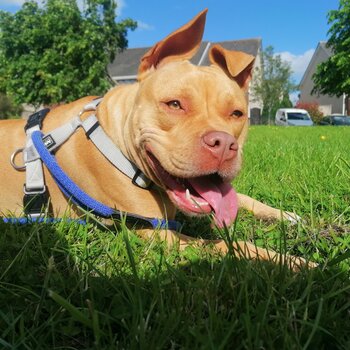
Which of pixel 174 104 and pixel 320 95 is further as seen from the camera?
pixel 320 95

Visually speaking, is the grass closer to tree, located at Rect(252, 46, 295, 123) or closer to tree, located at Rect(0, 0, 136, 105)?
tree, located at Rect(0, 0, 136, 105)

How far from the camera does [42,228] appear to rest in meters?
2.43

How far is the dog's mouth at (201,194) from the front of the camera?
2.42m

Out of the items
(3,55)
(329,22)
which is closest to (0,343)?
(3,55)

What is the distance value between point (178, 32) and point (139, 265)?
166cm

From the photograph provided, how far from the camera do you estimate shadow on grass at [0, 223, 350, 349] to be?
1314mm

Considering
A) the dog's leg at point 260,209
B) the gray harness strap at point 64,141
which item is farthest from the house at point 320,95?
the gray harness strap at point 64,141

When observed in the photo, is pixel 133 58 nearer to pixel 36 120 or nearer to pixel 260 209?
pixel 36 120

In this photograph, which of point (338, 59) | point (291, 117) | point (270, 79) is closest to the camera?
point (338, 59)

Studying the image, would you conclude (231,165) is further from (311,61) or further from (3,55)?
(311,61)

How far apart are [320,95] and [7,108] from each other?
40.5 meters

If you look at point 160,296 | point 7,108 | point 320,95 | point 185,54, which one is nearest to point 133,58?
point 7,108

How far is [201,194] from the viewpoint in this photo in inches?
97.7

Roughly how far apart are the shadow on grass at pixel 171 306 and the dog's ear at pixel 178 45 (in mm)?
1532
